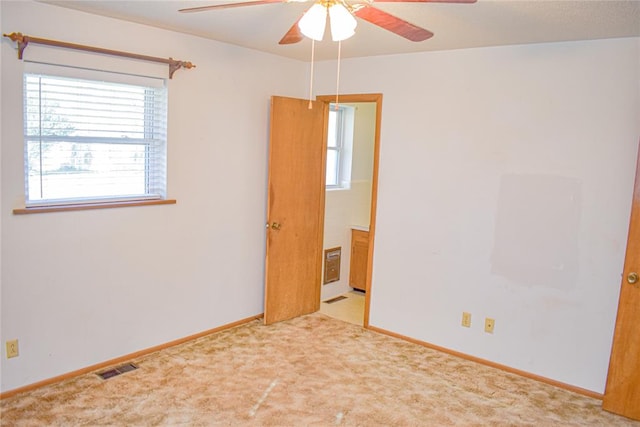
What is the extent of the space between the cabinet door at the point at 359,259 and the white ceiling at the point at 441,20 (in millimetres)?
2179

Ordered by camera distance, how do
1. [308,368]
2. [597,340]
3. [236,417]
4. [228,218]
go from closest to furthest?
[236,417], [597,340], [308,368], [228,218]

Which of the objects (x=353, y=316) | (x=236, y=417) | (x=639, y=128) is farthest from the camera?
(x=353, y=316)

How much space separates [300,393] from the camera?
3047 mm

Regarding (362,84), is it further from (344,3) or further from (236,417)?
(236,417)

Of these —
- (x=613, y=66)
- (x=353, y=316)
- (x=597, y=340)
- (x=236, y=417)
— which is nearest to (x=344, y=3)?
(x=613, y=66)

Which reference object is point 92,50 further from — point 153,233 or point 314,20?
point 314,20

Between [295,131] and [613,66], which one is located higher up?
[613,66]

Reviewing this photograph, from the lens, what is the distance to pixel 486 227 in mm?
3553

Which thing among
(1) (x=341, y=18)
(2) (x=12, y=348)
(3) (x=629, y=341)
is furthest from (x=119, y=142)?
(3) (x=629, y=341)

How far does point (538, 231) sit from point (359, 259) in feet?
7.28

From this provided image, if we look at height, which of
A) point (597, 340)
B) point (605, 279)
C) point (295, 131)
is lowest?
point (597, 340)

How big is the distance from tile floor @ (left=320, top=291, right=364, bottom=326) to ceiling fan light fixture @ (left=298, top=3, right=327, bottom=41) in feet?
9.42

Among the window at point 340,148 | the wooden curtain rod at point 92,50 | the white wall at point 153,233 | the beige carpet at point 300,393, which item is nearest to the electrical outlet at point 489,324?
the beige carpet at point 300,393

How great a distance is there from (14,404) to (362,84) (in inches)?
130
